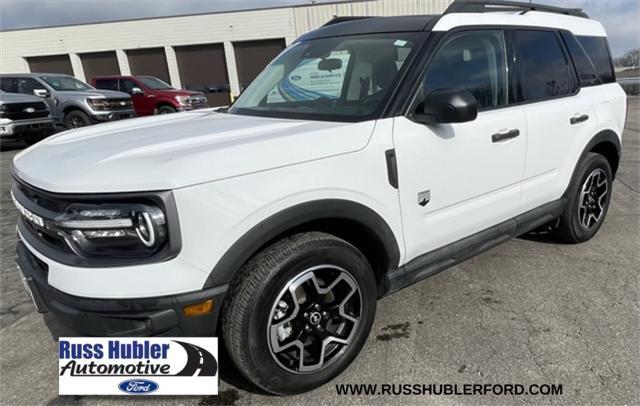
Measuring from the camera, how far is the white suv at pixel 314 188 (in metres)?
1.72

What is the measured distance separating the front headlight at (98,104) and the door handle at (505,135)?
11.0m

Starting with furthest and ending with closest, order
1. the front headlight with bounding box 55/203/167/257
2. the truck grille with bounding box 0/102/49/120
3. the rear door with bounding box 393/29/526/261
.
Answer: the truck grille with bounding box 0/102/49/120, the rear door with bounding box 393/29/526/261, the front headlight with bounding box 55/203/167/257

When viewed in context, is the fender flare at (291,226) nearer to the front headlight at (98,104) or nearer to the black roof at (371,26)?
the black roof at (371,26)

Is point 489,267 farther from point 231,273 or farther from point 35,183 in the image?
point 35,183

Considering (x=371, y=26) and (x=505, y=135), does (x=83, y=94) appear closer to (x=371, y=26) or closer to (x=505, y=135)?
(x=371, y=26)

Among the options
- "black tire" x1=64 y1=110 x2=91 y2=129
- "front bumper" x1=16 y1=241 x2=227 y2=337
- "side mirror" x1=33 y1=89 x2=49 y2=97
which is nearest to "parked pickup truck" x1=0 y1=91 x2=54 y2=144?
"black tire" x1=64 y1=110 x2=91 y2=129

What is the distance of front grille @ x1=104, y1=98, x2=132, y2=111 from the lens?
37.5 feet

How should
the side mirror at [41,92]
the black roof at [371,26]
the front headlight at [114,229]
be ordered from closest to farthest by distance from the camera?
1. the front headlight at [114,229]
2. the black roof at [371,26]
3. the side mirror at [41,92]

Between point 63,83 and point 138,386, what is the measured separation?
12.6 meters

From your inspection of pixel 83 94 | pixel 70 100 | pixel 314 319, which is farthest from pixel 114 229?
pixel 70 100

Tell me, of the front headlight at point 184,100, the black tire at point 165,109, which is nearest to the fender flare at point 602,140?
the front headlight at point 184,100

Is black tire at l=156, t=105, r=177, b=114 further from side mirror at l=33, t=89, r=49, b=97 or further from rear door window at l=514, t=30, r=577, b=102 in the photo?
rear door window at l=514, t=30, r=577, b=102

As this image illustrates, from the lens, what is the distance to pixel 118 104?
11758 millimetres

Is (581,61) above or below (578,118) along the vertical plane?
above
